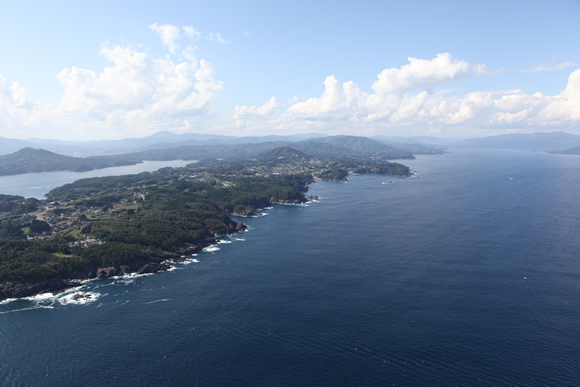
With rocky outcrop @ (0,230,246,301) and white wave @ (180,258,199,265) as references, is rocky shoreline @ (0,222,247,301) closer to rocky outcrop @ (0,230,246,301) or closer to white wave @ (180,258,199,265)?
rocky outcrop @ (0,230,246,301)

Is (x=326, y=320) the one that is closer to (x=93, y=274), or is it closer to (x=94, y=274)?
(x=94, y=274)

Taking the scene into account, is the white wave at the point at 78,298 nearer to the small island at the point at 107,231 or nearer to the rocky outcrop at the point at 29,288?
the rocky outcrop at the point at 29,288

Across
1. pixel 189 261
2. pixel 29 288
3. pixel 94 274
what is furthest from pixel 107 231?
pixel 189 261

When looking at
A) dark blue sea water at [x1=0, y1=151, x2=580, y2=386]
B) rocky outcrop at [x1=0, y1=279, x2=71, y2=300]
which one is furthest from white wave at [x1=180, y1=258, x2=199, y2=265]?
rocky outcrop at [x1=0, y1=279, x2=71, y2=300]

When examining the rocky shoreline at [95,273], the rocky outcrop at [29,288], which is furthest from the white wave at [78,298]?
the rocky outcrop at [29,288]

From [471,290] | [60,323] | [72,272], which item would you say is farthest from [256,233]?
[471,290]

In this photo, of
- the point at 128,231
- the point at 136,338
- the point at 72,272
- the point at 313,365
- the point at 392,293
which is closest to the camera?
the point at 313,365

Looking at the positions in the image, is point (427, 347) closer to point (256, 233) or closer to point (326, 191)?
point (256, 233)
